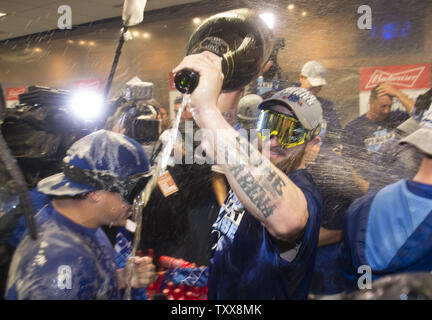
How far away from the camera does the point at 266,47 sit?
0.83 m

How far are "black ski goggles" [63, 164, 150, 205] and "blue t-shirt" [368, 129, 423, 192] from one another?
58 cm

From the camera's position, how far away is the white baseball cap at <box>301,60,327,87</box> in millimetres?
816

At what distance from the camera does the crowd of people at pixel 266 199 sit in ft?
2.27

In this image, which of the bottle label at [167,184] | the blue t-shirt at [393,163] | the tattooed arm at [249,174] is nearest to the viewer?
the tattooed arm at [249,174]

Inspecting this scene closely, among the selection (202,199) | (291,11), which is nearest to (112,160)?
(202,199)

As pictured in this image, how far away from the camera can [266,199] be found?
0.67 meters

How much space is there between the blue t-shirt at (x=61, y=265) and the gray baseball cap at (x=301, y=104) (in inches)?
21.1

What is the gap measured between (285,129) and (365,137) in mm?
221
